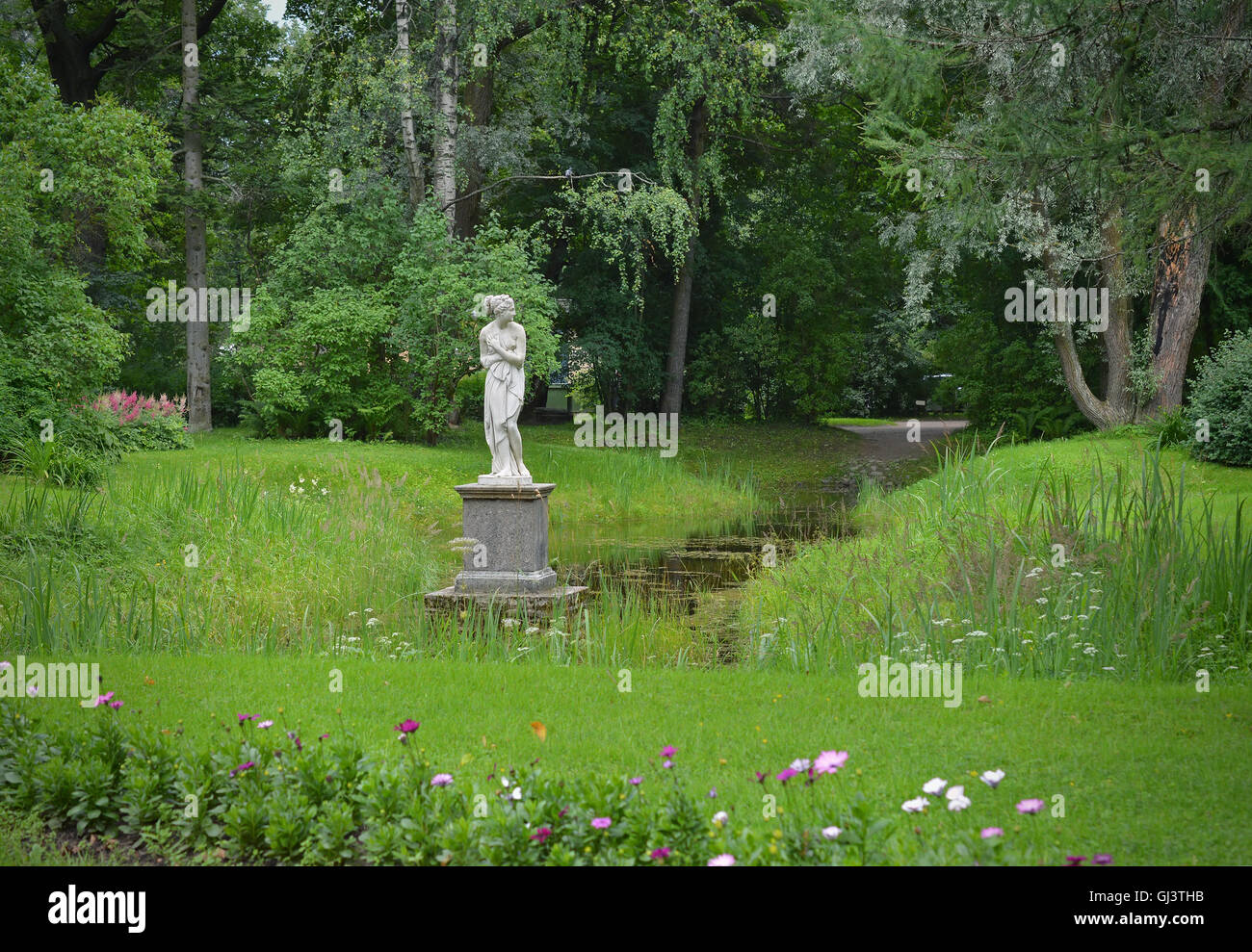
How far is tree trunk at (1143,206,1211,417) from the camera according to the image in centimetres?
1972

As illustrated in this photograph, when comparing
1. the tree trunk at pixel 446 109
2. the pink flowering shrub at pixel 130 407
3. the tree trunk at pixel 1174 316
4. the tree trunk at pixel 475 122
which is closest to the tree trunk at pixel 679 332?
the tree trunk at pixel 475 122

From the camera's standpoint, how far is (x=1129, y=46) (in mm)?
8992

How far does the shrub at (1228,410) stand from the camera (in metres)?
15.0

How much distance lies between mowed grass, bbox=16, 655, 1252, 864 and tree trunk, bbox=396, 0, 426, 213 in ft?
49.8

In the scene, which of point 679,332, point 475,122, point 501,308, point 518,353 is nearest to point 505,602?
point 518,353

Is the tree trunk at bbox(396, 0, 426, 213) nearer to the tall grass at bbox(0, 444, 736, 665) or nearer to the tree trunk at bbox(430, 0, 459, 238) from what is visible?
the tree trunk at bbox(430, 0, 459, 238)

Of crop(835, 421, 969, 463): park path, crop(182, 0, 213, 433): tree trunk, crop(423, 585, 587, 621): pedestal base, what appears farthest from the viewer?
crop(835, 421, 969, 463): park path

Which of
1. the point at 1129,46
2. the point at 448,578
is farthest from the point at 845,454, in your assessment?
the point at 1129,46

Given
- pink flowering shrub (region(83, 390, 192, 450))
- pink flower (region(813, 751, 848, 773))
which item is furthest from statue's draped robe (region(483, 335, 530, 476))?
pink flower (region(813, 751, 848, 773))

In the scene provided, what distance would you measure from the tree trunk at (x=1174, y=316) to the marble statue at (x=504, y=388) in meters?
12.9

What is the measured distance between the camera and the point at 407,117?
840 inches

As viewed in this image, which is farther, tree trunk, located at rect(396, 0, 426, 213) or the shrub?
tree trunk, located at rect(396, 0, 426, 213)
